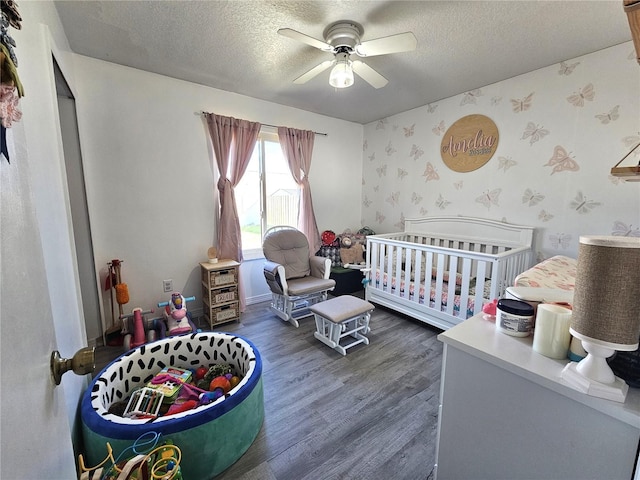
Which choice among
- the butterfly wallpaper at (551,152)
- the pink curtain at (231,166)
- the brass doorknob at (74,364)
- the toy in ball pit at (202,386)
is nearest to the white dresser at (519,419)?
the brass doorknob at (74,364)

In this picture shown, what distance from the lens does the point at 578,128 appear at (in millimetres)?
2287

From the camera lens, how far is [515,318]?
0.98 metres

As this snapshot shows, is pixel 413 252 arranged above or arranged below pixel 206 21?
below

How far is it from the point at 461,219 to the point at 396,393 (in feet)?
6.99

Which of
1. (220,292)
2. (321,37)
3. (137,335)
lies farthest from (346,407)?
(321,37)

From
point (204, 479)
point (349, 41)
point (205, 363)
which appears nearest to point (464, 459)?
point (204, 479)

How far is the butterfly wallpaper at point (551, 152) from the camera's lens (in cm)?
211

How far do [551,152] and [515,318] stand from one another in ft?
7.54

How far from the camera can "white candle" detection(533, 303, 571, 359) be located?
2.77ft

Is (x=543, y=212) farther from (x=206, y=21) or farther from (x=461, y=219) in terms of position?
(x=206, y=21)

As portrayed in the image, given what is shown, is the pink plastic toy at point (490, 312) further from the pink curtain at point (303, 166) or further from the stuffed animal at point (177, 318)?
the pink curtain at point (303, 166)

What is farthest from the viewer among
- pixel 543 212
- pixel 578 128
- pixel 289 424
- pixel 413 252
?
pixel 413 252

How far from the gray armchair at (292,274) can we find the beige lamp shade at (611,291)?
2.26m

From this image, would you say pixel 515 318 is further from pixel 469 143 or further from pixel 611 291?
pixel 469 143
